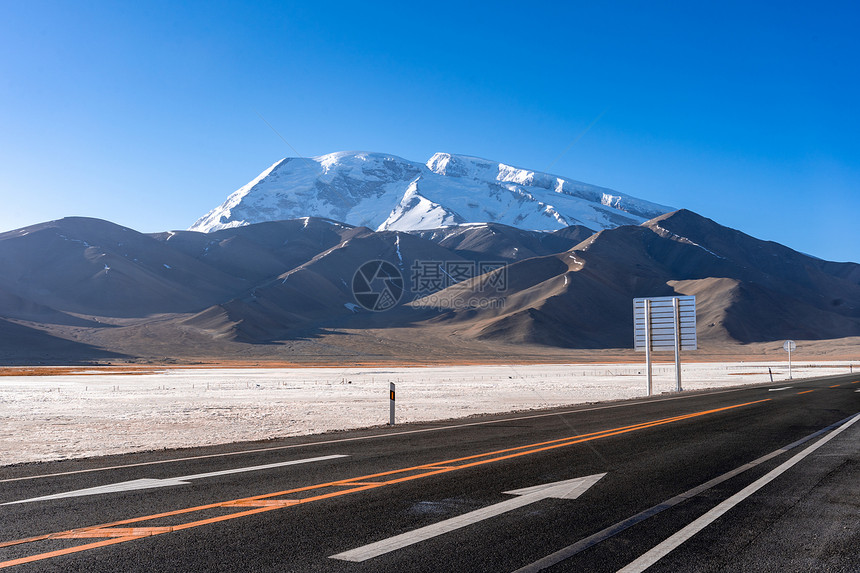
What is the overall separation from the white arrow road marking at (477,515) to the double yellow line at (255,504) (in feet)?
5.98

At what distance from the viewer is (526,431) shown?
15219mm

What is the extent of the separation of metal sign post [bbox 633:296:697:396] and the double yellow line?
23.2 meters

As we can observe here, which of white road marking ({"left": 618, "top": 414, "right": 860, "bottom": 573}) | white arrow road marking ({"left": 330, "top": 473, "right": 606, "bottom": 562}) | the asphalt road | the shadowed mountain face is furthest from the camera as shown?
the shadowed mountain face

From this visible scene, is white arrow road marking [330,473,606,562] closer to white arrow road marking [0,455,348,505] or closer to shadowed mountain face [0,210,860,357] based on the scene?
white arrow road marking [0,455,348,505]

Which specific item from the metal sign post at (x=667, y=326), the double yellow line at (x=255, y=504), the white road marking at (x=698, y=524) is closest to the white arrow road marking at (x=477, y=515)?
the white road marking at (x=698, y=524)

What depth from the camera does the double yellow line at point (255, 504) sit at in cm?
601

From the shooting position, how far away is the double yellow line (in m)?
6.01

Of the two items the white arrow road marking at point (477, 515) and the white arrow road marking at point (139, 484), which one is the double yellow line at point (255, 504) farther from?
the white arrow road marking at point (477, 515)

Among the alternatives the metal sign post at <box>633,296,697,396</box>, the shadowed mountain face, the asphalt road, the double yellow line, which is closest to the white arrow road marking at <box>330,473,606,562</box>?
the asphalt road

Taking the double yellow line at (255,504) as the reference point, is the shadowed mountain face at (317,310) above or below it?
above

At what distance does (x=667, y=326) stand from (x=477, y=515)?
28878 millimetres

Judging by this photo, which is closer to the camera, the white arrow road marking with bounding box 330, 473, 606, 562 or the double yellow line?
the white arrow road marking with bounding box 330, 473, 606, 562

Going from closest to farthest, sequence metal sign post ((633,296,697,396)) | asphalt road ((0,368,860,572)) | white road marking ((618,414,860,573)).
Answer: white road marking ((618,414,860,573)) → asphalt road ((0,368,860,572)) → metal sign post ((633,296,697,396))

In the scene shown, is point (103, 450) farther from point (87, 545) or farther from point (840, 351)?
point (840, 351)
